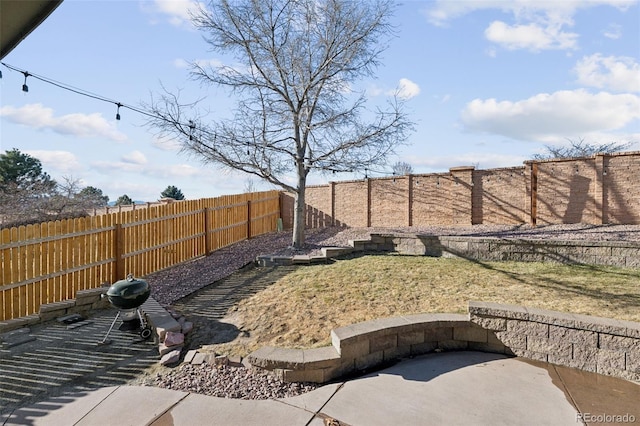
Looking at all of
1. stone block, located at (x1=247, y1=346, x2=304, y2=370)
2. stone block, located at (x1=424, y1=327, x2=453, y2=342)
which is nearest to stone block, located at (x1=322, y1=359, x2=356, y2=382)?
stone block, located at (x1=247, y1=346, x2=304, y2=370)

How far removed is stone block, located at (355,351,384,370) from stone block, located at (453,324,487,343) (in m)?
0.99

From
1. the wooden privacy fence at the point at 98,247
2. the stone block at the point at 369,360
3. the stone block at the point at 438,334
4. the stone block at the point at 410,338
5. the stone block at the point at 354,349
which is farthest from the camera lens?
the wooden privacy fence at the point at 98,247

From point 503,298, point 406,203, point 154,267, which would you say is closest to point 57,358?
point 154,267

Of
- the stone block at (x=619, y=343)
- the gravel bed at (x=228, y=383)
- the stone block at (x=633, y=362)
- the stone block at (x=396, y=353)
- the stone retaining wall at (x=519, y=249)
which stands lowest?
the gravel bed at (x=228, y=383)

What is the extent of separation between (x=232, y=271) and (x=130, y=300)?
3.24 metres

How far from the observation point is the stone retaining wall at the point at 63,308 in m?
4.91

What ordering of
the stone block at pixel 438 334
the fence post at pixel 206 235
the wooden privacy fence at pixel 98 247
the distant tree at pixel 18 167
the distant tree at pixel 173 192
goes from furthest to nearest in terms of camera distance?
the distant tree at pixel 173 192 → the distant tree at pixel 18 167 → the fence post at pixel 206 235 → the wooden privacy fence at pixel 98 247 → the stone block at pixel 438 334

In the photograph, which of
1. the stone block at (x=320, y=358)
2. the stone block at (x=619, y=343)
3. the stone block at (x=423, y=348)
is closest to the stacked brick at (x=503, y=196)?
the stone block at (x=619, y=343)

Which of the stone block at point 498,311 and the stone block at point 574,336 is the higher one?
the stone block at point 498,311

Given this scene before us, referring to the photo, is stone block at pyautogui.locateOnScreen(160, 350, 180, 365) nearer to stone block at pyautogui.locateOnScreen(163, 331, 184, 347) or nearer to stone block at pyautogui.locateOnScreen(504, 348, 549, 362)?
stone block at pyautogui.locateOnScreen(163, 331, 184, 347)

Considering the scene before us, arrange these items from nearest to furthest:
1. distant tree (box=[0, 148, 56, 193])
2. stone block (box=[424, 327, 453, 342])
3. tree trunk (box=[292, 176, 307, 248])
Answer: stone block (box=[424, 327, 453, 342]) → tree trunk (box=[292, 176, 307, 248]) → distant tree (box=[0, 148, 56, 193])

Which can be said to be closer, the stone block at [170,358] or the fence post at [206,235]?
the stone block at [170,358]

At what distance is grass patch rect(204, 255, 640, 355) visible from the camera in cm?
404
